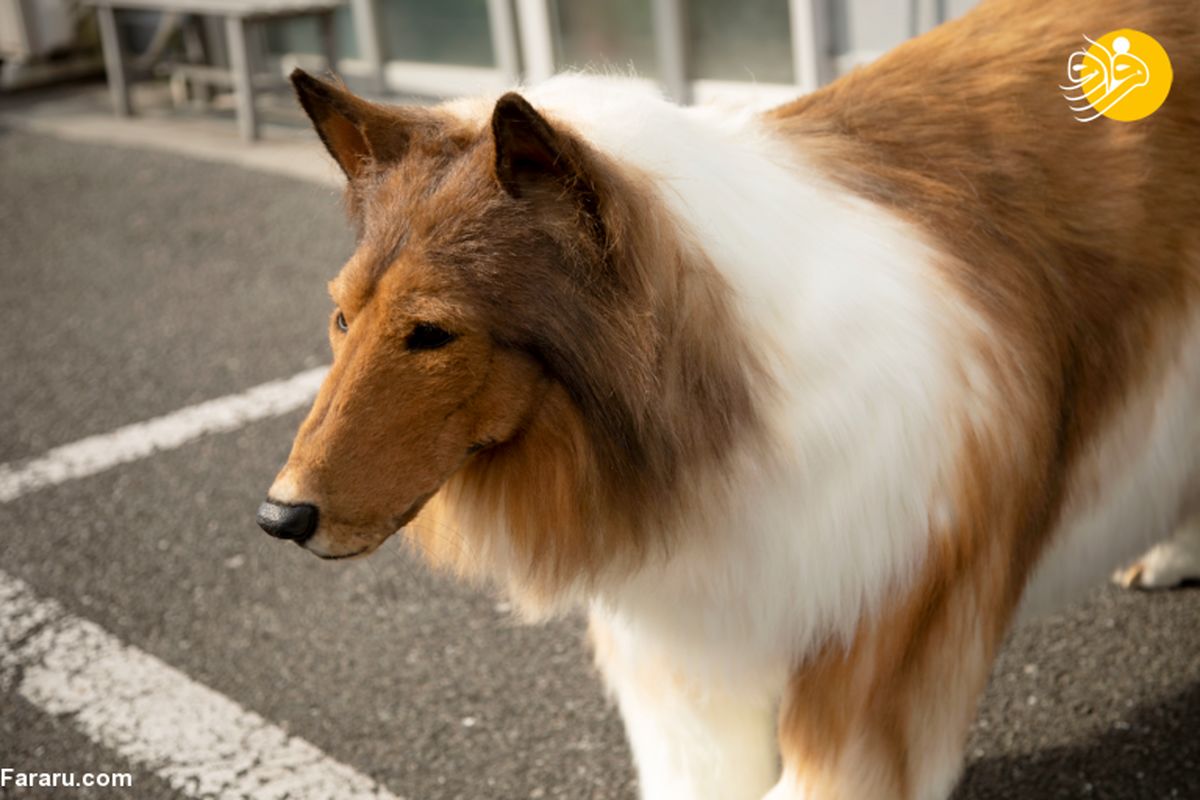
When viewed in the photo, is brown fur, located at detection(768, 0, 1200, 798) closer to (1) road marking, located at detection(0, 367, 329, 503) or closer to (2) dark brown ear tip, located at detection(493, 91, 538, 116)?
(2) dark brown ear tip, located at detection(493, 91, 538, 116)

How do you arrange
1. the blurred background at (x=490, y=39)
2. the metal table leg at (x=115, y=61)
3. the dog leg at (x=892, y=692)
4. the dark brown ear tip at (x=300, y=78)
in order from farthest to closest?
the metal table leg at (x=115, y=61), the blurred background at (x=490, y=39), the dog leg at (x=892, y=692), the dark brown ear tip at (x=300, y=78)

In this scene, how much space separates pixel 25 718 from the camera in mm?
2891

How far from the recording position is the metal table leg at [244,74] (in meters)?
7.12

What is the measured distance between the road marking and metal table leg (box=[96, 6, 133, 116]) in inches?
178

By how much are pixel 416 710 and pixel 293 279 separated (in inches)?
116

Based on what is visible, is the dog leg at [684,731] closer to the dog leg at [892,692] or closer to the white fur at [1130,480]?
the dog leg at [892,692]

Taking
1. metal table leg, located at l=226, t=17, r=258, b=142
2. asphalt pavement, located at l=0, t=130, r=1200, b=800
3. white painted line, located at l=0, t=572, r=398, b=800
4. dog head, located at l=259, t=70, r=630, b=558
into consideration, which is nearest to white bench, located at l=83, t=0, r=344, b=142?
metal table leg, located at l=226, t=17, r=258, b=142

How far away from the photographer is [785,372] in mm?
1886

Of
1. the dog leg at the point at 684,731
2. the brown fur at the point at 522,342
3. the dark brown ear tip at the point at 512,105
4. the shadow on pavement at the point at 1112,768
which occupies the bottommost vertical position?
the shadow on pavement at the point at 1112,768

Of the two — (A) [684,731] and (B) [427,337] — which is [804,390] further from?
(A) [684,731]

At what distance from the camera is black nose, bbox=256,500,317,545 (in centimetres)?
180

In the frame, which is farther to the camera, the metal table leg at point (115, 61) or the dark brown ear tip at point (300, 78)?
the metal table leg at point (115, 61)

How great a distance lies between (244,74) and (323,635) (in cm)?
477

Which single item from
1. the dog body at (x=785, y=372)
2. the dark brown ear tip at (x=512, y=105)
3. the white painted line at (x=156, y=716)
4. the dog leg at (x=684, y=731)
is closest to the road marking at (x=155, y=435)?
the white painted line at (x=156, y=716)
